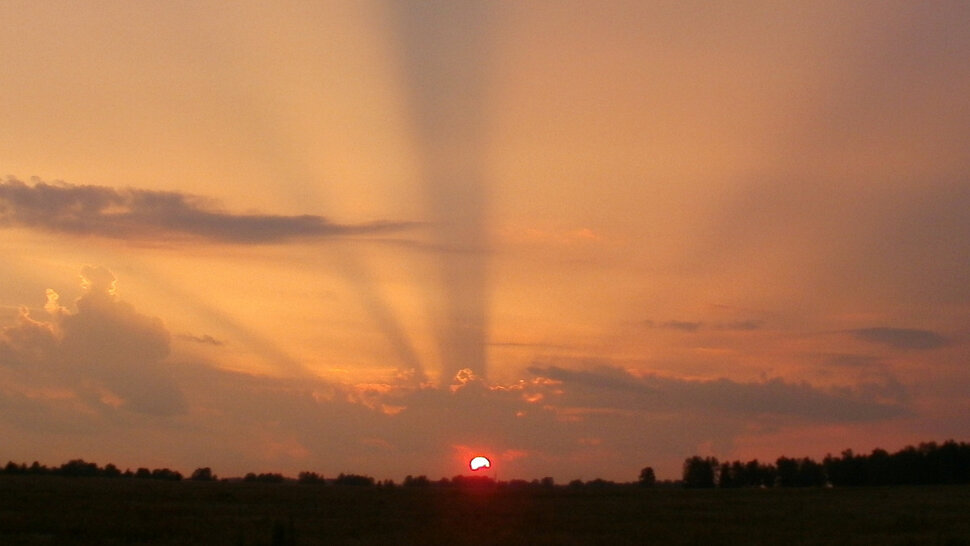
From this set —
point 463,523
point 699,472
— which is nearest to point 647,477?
point 699,472

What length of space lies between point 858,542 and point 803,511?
2203cm

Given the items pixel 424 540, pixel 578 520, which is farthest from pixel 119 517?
pixel 578 520

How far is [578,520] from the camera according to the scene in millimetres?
46375

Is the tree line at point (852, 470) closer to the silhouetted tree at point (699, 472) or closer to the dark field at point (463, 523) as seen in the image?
the silhouetted tree at point (699, 472)

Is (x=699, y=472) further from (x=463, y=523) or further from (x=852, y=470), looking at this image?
(x=463, y=523)

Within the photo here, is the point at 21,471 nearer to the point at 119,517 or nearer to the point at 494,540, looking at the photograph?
the point at 119,517

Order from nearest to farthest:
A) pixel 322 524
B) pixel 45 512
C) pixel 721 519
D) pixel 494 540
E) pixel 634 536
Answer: pixel 494 540, pixel 634 536, pixel 322 524, pixel 45 512, pixel 721 519

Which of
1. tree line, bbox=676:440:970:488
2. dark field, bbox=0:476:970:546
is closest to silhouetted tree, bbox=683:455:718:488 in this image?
tree line, bbox=676:440:970:488

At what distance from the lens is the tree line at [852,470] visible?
422 ft

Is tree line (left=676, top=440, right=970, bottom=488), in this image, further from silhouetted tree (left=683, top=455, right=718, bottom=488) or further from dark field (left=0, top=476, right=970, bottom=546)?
dark field (left=0, top=476, right=970, bottom=546)

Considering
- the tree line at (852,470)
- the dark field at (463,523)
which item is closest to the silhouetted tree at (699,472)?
the tree line at (852,470)

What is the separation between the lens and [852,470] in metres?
138

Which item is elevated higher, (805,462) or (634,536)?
(805,462)

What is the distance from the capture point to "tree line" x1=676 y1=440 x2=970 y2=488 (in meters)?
129
